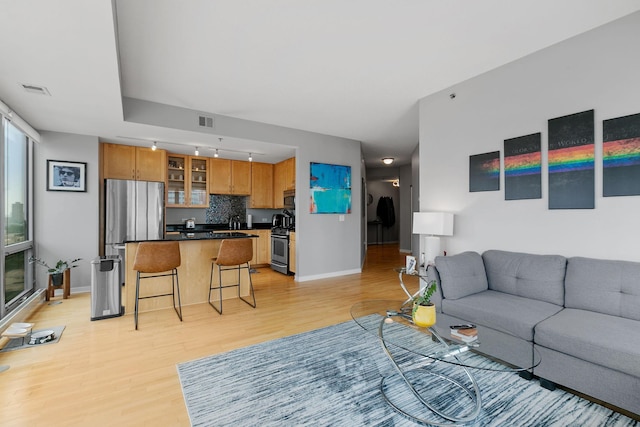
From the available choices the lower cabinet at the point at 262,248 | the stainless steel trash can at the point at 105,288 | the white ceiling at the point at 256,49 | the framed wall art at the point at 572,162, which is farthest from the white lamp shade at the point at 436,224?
the lower cabinet at the point at 262,248

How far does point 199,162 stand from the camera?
6.20 meters

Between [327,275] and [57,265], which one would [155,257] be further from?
[327,275]

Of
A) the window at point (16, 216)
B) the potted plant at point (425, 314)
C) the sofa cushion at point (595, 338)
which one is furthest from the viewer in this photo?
the window at point (16, 216)

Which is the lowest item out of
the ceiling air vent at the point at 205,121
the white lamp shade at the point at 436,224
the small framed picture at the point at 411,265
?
the small framed picture at the point at 411,265

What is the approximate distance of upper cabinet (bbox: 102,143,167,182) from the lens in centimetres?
502

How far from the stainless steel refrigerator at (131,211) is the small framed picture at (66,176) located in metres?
0.35

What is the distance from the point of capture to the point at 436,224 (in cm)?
341

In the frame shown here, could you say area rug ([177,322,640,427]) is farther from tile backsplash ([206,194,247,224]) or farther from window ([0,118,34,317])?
tile backsplash ([206,194,247,224])

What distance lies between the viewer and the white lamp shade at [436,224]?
337 cm

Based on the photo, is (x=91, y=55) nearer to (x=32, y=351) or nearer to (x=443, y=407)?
(x=32, y=351)

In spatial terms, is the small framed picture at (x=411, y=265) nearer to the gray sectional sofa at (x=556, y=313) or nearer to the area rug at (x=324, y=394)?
the gray sectional sofa at (x=556, y=313)

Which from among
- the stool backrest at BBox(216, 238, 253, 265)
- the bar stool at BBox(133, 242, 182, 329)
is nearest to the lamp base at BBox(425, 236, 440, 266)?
the stool backrest at BBox(216, 238, 253, 265)

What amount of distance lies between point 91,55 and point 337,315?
346cm

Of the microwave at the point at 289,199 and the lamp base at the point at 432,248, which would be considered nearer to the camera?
the lamp base at the point at 432,248
